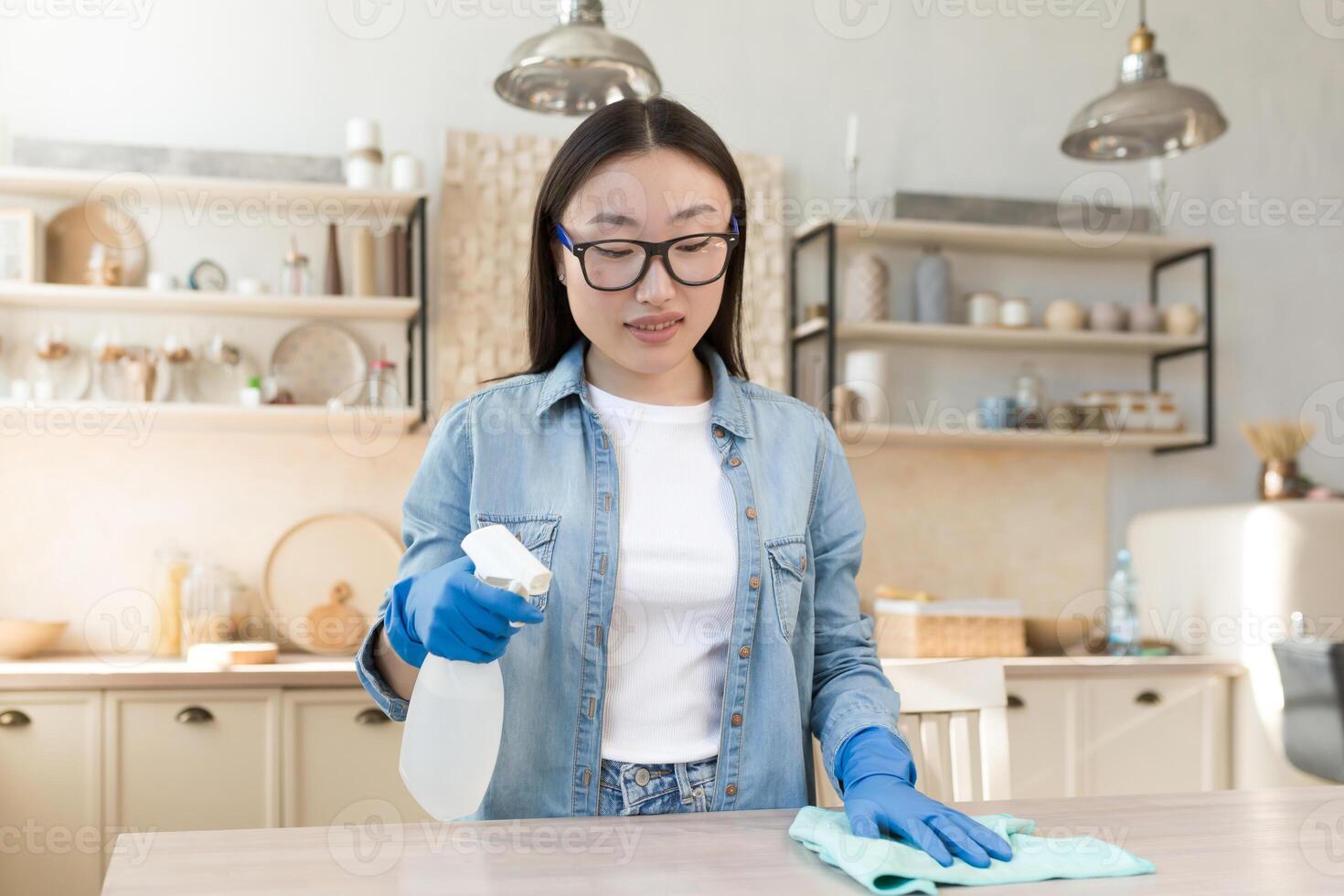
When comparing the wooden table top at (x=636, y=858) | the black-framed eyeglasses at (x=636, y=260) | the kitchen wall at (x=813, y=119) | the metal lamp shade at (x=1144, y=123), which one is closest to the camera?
the wooden table top at (x=636, y=858)

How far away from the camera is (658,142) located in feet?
4.17

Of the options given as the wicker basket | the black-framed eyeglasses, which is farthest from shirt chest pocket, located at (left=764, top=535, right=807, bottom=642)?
the wicker basket

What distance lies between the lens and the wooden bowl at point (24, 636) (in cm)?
279

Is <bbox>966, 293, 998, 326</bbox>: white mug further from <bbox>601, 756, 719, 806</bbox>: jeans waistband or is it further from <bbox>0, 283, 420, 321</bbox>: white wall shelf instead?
<bbox>601, 756, 719, 806</bbox>: jeans waistband

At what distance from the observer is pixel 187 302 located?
117 inches

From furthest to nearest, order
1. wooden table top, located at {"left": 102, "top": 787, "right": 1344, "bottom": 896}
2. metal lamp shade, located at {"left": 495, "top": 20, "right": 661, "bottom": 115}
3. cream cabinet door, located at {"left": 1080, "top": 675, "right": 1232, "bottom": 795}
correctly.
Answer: cream cabinet door, located at {"left": 1080, "top": 675, "right": 1232, "bottom": 795}
metal lamp shade, located at {"left": 495, "top": 20, "right": 661, "bottom": 115}
wooden table top, located at {"left": 102, "top": 787, "right": 1344, "bottom": 896}

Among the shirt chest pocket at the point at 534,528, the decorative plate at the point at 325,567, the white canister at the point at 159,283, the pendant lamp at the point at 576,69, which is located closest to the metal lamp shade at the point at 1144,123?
the pendant lamp at the point at 576,69

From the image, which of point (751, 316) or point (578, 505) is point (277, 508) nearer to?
point (751, 316)

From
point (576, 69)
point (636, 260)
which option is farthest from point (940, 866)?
point (576, 69)

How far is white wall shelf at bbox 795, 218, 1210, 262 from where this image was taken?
3.30 metres

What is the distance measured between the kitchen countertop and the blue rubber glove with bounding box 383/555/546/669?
1.65 meters

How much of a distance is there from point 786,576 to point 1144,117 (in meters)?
1.72

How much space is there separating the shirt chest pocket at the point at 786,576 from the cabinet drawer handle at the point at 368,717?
1.65 meters

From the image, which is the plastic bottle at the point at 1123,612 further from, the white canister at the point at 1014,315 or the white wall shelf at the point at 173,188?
the white wall shelf at the point at 173,188
